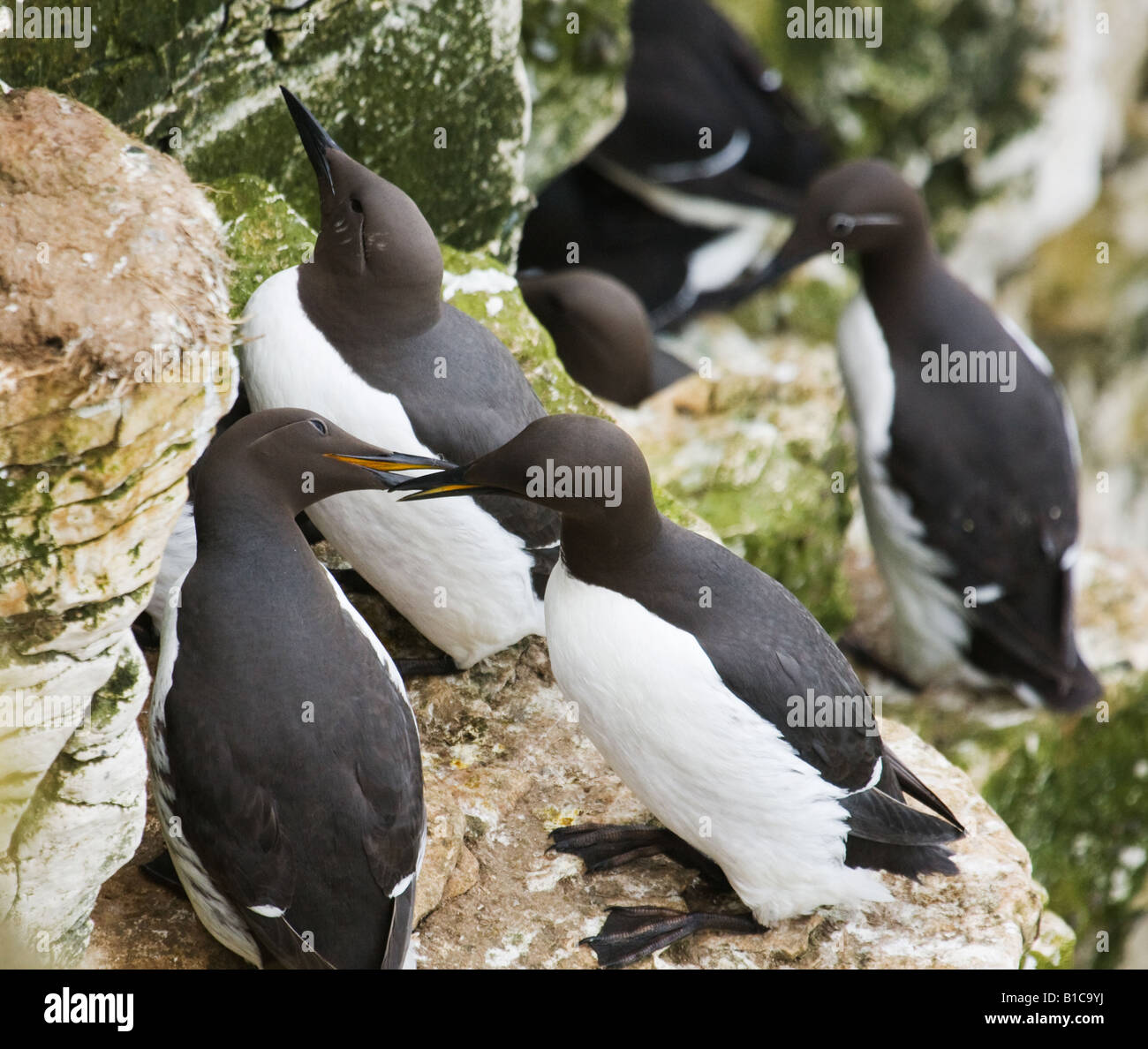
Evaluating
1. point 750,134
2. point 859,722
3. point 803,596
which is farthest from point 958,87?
point 859,722

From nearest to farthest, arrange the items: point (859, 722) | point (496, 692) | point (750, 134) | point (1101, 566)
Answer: point (859, 722) → point (496, 692) → point (1101, 566) → point (750, 134)

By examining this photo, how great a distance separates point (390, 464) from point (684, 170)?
5028mm

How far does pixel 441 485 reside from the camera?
11.9 ft

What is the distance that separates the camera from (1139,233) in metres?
11.5

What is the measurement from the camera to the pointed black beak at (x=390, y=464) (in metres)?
3.63

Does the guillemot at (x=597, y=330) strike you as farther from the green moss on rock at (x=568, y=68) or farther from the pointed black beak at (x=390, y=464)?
the pointed black beak at (x=390, y=464)

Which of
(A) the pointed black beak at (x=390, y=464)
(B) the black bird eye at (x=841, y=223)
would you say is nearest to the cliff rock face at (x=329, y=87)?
(A) the pointed black beak at (x=390, y=464)

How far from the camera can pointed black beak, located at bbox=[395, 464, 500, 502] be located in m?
3.60

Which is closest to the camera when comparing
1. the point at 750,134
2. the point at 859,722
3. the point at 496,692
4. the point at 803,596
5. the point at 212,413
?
the point at 212,413

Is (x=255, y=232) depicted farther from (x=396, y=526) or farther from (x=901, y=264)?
(x=901, y=264)

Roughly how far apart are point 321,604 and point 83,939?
98 cm

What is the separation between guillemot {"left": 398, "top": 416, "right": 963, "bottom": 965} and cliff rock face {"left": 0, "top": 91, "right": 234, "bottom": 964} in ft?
2.46

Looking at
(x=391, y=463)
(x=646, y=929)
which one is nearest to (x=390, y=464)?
(x=391, y=463)

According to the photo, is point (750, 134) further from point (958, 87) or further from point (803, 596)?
point (803, 596)
